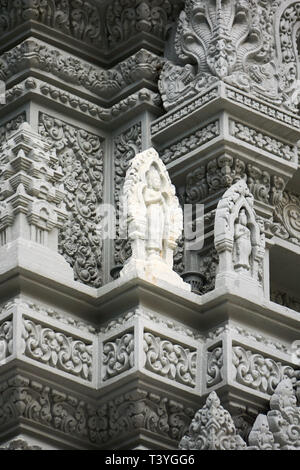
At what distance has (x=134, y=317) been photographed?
1656cm

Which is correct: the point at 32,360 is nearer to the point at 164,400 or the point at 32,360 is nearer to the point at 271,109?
the point at 164,400

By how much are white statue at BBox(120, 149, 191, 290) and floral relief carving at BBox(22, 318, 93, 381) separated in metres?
0.64

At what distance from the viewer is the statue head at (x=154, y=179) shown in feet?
56.9

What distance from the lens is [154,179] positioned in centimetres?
1738

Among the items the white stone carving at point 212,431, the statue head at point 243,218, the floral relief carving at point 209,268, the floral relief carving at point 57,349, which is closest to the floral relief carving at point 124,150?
the floral relief carving at point 209,268

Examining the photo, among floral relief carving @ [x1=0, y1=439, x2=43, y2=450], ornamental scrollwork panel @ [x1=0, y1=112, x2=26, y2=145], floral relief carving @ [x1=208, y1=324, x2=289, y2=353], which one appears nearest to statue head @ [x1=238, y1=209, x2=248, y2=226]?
floral relief carving @ [x1=208, y1=324, x2=289, y2=353]

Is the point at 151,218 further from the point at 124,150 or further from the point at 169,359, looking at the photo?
the point at 124,150

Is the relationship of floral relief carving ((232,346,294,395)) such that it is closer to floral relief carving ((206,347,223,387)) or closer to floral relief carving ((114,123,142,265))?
floral relief carving ((206,347,223,387))

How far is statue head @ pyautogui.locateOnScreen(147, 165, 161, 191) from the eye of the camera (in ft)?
56.9

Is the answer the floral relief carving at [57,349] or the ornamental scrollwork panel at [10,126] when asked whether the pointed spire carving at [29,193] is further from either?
the ornamental scrollwork panel at [10,126]

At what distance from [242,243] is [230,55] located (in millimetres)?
2019

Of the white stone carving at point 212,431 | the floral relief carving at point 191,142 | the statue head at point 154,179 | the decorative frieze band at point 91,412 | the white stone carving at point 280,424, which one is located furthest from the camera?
the floral relief carving at point 191,142

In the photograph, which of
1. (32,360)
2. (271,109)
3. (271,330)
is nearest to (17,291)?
(32,360)

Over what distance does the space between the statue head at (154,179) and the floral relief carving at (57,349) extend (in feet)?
4.47
